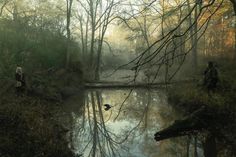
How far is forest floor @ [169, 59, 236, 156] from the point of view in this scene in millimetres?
11656

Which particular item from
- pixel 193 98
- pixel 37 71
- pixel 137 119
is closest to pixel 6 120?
pixel 137 119

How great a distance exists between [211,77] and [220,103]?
1546 mm

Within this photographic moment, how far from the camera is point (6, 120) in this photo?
9656 millimetres

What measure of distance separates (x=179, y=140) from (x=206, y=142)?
3.03 feet

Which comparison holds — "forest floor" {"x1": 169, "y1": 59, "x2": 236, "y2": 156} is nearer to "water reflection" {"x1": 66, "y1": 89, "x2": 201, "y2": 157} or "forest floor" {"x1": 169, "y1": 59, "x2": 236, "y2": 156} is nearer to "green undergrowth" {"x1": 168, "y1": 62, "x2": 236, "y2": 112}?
"green undergrowth" {"x1": 168, "y1": 62, "x2": 236, "y2": 112}

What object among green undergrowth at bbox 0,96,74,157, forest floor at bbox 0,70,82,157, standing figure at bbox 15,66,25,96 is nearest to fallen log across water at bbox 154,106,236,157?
forest floor at bbox 0,70,82,157

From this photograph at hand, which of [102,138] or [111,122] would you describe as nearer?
[102,138]

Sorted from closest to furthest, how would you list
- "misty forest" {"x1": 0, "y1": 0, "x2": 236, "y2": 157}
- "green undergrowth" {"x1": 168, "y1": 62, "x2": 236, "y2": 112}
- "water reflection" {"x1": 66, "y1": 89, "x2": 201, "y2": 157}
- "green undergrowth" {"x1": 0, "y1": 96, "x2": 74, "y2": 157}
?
"misty forest" {"x1": 0, "y1": 0, "x2": 236, "y2": 157} < "green undergrowth" {"x1": 0, "y1": 96, "x2": 74, "y2": 157} < "water reflection" {"x1": 66, "y1": 89, "x2": 201, "y2": 157} < "green undergrowth" {"x1": 168, "y1": 62, "x2": 236, "y2": 112}

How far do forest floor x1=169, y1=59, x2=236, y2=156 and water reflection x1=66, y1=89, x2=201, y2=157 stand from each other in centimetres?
78

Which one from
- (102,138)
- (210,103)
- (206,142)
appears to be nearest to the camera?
(206,142)

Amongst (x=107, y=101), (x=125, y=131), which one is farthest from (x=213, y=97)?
(x=107, y=101)

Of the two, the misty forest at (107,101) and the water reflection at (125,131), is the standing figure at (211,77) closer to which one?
the misty forest at (107,101)

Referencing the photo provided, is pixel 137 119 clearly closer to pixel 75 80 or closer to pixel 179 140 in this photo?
pixel 179 140

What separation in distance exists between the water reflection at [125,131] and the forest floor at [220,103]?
0.78 metres
